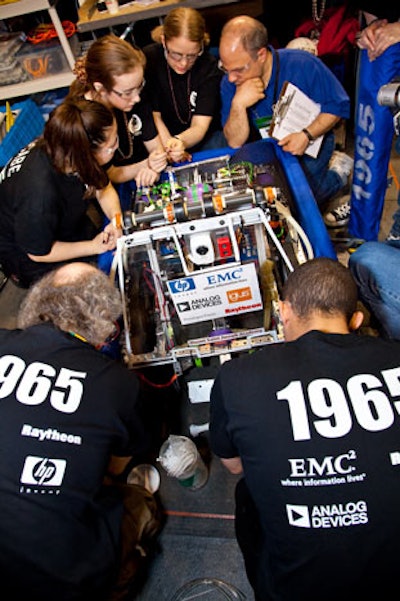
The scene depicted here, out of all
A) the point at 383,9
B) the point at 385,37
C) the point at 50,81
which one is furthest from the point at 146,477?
the point at 50,81

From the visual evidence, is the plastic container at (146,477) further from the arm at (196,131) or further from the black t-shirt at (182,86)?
the black t-shirt at (182,86)

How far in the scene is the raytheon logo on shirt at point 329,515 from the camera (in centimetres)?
90

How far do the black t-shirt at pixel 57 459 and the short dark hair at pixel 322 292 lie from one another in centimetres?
53

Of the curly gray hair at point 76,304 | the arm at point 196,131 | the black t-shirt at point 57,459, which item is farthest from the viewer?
the arm at point 196,131

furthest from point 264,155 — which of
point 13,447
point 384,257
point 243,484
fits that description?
point 13,447

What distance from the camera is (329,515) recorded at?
910 millimetres

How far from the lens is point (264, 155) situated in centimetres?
220

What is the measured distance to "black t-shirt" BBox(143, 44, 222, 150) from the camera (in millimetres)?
2176

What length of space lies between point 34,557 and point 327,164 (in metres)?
2.18

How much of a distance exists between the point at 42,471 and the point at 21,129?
2484 millimetres

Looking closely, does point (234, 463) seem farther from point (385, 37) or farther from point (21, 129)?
point (21, 129)

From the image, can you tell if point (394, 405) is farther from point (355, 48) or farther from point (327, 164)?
point (355, 48)

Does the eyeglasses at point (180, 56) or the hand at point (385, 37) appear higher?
the eyeglasses at point (180, 56)

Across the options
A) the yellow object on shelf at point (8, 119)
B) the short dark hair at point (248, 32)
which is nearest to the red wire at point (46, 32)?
the yellow object on shelf at point (8, 119)
